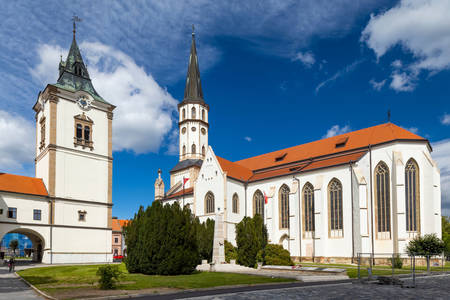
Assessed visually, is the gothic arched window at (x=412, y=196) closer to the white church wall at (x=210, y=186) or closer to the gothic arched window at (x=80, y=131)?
the white church wall at (x=210, y=186)

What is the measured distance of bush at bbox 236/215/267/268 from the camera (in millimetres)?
32594

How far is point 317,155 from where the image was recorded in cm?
4712

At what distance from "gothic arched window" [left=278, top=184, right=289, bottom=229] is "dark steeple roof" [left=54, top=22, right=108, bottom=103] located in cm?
2609

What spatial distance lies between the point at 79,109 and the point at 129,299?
36932 mm

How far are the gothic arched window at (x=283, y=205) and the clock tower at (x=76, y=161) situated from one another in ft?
70.6

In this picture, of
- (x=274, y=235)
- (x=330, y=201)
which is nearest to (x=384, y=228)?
(x=330, y=201)

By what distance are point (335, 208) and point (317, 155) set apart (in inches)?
352

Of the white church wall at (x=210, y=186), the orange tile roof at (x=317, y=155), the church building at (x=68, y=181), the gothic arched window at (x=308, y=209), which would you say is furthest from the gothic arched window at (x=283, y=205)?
the church building at (x=68, y=181)

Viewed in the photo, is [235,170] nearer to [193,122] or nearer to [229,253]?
[229,253]

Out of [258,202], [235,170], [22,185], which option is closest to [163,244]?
[22,185]

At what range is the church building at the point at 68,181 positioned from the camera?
1554 inches

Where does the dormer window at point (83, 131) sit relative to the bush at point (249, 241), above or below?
above

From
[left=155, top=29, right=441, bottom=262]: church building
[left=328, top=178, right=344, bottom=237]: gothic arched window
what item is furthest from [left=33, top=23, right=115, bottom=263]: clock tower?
[left=328, top=178, right=344, bottom=237]: gothic arched window

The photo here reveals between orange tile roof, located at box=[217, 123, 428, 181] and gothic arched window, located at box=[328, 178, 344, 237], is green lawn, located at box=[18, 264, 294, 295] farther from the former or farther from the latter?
orange tile roof, located at box=[217, 123, 428, 181]
